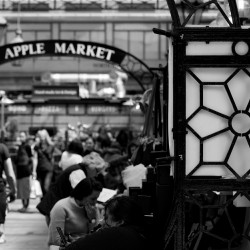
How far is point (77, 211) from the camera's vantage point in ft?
23.2

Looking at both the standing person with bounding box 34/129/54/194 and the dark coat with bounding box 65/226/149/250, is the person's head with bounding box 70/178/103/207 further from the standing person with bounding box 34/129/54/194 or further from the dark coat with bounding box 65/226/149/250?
the standing person with bounding box 34/129/54/194

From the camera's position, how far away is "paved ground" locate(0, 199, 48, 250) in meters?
11.2

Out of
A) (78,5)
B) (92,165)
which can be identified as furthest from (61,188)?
(78,5)

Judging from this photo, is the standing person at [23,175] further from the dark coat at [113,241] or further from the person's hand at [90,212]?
the dark coat at [113,241]

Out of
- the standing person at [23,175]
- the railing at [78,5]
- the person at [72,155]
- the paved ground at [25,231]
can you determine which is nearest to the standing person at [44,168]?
the standing person at [23,175]

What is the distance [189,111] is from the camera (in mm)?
4484

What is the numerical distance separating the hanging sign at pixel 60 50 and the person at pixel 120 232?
33.2ft

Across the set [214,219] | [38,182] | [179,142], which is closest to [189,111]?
[179,142]

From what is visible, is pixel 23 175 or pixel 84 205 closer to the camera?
pixel 84 205

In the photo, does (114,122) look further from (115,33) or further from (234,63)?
(234,63)

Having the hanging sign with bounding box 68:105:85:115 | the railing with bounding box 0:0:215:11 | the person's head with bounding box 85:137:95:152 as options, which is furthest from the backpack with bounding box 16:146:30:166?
the railing with bounding box 0:0:215:11

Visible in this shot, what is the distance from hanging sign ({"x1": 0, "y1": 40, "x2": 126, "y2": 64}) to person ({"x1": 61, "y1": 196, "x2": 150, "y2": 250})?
10.1m

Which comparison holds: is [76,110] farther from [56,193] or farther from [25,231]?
[56,193]

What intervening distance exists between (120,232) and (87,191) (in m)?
2.26
